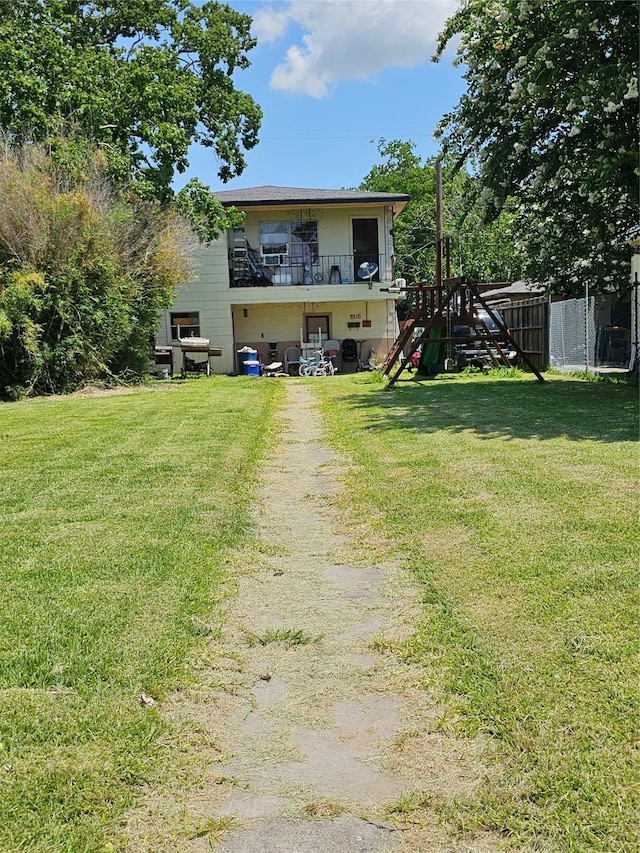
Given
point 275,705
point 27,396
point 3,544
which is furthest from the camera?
point 27,396

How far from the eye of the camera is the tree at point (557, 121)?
1030cm

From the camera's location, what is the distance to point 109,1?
893 inches

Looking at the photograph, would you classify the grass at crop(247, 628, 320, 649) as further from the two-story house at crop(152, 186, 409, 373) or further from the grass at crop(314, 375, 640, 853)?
the two-story house at crop(152, 186, 409, 373)

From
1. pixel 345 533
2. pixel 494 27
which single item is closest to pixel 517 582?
pixel 345 533

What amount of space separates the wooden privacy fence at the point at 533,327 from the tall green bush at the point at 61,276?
10251mm

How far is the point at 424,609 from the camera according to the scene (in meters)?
3.75

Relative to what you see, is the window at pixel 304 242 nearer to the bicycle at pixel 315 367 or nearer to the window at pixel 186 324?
the window at pixel 186 324

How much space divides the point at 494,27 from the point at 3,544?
1166 cm

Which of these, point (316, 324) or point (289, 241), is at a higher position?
point (289, 241)

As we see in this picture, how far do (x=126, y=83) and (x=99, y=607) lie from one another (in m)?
19.2

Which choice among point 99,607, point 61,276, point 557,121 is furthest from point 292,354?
point 99,607

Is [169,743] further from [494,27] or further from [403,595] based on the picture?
[494,27]

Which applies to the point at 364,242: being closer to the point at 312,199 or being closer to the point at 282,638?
the point at 312,199

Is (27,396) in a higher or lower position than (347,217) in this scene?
lower
